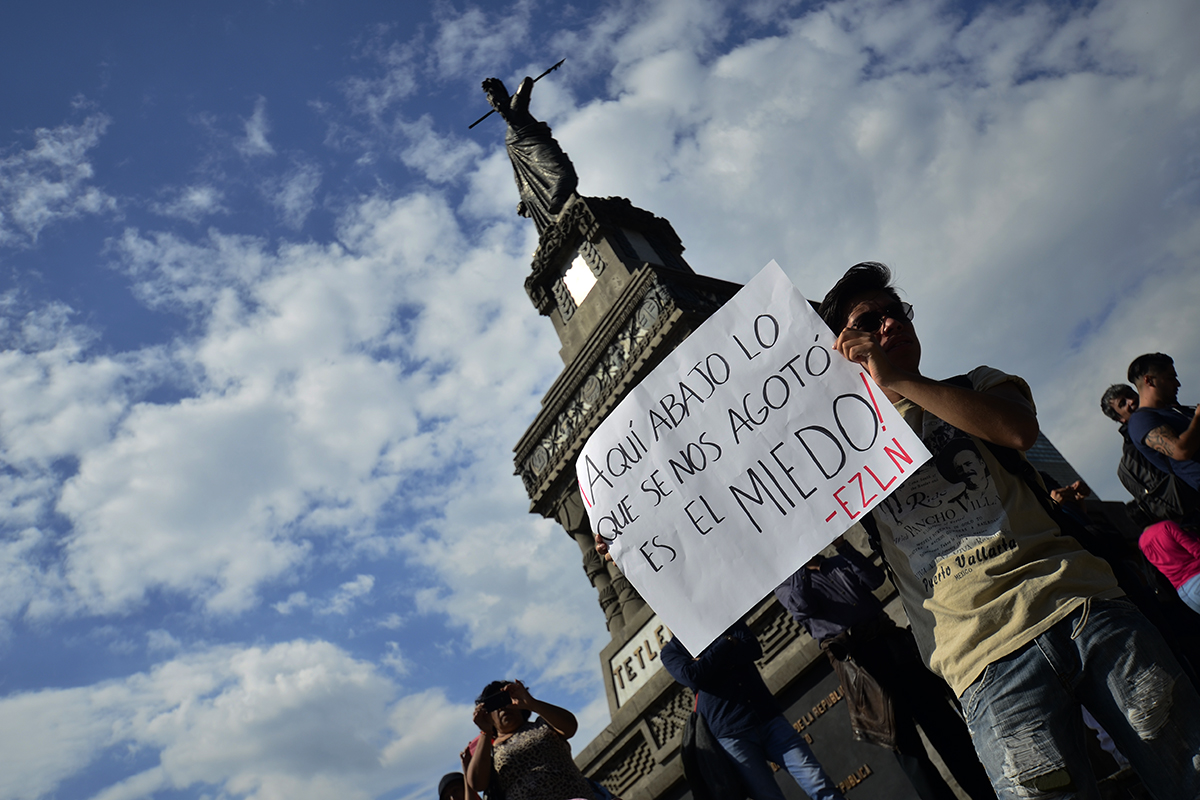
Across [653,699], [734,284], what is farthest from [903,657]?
[734,284]

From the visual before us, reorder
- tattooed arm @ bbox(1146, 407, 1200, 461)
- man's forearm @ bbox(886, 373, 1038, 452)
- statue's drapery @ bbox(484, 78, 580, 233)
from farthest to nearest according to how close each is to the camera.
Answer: statue's drapery @ bbox(484, 78, 580, 233) → tattooed arm @ bbox(1146, 407, 1200, 461) → man's forearm @ bbox(886, 373, 1038, 452)

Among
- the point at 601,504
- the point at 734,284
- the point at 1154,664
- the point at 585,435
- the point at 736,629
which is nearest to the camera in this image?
the point at 1154,664

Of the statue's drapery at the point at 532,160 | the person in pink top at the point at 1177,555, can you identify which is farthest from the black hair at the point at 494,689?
the statue's drapery at the point at 532,160

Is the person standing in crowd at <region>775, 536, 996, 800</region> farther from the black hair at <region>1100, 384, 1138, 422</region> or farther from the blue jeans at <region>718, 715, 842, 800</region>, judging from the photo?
the black hair at <region>1100, 384, 1138, 422</region>

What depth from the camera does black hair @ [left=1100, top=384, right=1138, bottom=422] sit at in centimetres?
447

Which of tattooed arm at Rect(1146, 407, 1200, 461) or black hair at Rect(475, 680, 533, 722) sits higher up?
black hair at Rect(475, 680, 533, 722)

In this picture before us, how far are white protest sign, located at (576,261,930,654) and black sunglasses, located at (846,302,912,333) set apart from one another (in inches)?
8.5

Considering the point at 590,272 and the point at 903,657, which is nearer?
the point at 903,657

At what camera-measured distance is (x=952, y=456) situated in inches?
87.7

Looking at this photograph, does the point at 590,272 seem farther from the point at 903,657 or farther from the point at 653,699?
the point at 903,657

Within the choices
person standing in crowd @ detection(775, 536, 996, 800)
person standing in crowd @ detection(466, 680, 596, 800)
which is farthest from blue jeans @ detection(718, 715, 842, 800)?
person standing in crowd @ detection(466, 680, 596, 800)

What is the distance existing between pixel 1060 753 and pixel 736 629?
2.86 metres

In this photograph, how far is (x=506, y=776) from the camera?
4148 mm

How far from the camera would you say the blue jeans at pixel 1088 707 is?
5.65 feet
